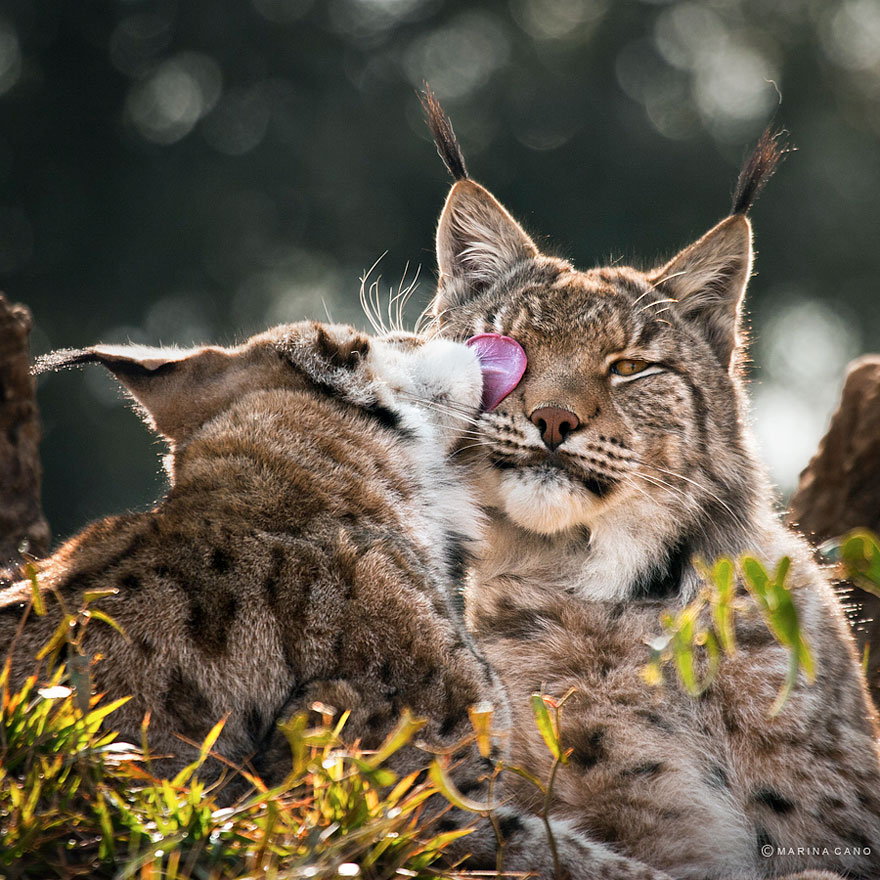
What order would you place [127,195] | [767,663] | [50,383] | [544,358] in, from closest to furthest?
[767,663] < [544,358] < [50,383] < [127,195]

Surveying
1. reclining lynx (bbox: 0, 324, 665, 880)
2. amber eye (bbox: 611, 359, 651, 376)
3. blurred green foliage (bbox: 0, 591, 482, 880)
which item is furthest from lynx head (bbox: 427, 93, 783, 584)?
blurred green foliage (bbox: 0, 591, 482, 880)

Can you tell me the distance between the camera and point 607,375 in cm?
404

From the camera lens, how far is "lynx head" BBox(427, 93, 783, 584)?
367cm

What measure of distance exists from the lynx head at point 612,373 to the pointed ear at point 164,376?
87 centimetres

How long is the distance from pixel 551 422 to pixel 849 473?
2756 millimetres

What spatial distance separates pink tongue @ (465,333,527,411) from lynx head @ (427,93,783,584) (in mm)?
46

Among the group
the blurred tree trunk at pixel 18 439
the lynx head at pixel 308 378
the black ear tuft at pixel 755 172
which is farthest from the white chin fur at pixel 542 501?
the blurred tree trunk at pixel 18 439

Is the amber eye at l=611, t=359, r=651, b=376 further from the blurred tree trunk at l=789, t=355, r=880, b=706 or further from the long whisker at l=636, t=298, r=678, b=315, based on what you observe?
the blurred tree trunk at l=789, t=355, r=880, b=706

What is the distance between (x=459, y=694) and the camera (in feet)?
9.18

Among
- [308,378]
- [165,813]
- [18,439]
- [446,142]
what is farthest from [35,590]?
[18,439]

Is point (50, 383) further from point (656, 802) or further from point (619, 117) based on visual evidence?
point (656, 802)

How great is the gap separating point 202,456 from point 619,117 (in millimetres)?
11724

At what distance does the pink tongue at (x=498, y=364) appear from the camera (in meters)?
3.85

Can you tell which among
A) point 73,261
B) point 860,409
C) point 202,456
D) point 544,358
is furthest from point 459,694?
point 73,261
